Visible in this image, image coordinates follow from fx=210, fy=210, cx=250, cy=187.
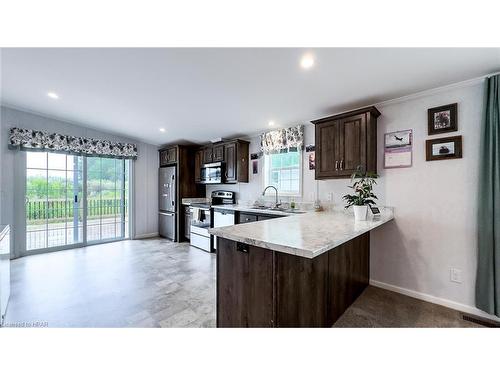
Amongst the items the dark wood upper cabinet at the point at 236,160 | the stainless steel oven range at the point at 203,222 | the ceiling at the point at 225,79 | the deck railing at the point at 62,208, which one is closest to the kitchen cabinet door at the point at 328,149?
the ceiling at the point at 225,79

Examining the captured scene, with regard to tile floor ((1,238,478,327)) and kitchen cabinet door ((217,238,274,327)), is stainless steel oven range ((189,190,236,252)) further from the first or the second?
kitchen cabinet door ((217,238,274,327))

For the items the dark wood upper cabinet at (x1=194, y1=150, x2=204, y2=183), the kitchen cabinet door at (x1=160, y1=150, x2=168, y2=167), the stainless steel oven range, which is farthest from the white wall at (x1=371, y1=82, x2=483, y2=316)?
the kitchen cabinet door at (x1=160, y1=150, x2=168, y2=167)

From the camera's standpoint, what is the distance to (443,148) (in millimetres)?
2199

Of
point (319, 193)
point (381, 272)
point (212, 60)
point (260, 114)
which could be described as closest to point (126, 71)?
point (212, 60)

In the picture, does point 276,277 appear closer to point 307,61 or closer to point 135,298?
point 307,61

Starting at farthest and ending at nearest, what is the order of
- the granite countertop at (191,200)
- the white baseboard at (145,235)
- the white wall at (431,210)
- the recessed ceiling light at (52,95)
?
the white baseboard at (145,235), the granite countertop at (191,200), the recessed ceiling light at (52,95), the white wall at (431,210)

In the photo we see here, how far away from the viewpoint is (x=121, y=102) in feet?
10.1

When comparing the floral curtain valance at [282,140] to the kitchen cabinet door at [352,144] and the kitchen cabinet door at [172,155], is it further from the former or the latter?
the kitchen cabinet door at [172,155]

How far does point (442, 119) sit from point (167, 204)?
5140 mm

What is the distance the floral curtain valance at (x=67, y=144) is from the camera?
11.8 ft

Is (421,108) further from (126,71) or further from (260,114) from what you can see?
(126,71)

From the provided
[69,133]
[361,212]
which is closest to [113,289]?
[361,212]

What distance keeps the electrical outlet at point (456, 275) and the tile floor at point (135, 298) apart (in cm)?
31
